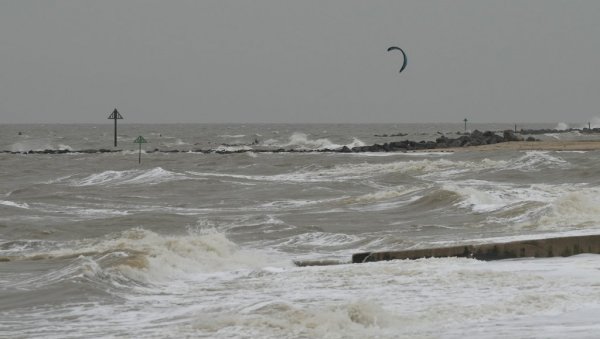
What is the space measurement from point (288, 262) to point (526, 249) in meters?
2.99

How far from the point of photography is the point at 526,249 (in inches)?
488

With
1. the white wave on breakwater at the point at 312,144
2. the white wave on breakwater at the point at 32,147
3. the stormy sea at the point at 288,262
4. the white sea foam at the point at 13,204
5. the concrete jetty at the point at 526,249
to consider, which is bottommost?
the white wave on breakwater at the point at 32,147

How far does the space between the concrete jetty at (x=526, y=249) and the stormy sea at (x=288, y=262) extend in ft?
0.59

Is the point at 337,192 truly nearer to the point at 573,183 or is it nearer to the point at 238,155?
the point at 573,183

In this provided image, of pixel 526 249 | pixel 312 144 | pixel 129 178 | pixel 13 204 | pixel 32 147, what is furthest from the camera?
pixel 312 144

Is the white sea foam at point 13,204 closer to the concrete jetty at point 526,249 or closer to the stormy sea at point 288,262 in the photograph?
the stormy sea at point 288,262

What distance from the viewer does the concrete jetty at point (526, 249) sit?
12.3 m

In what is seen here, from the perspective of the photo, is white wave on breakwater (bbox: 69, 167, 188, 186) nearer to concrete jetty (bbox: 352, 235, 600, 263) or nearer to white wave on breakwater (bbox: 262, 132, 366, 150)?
concrete jetty (bbox: 352, 235, 600, 263)

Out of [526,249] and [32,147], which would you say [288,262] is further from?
[32,147]

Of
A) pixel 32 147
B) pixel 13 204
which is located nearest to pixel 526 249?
pixel 13 204

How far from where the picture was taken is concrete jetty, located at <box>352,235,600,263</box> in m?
12.3

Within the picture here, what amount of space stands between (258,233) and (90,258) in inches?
192

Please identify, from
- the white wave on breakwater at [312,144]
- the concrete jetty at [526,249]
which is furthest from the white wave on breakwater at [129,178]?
the white wave on breakwater at [312,144]

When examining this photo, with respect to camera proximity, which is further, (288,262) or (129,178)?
(129,178)
